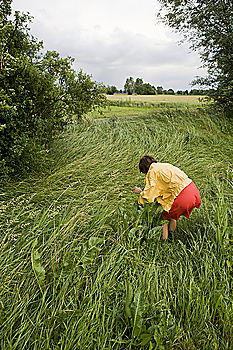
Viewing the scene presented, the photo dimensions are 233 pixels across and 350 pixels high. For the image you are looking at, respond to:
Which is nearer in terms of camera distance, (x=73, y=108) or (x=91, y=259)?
(x=91, y=259)

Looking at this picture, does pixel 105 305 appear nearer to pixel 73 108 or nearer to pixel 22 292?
pixel 22 292

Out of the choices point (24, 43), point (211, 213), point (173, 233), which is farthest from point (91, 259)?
point (24, 43)

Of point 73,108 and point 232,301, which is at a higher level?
point 73,108

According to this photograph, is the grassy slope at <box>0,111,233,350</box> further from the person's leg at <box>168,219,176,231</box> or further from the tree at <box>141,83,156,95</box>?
the tree at <box>141,83,156,95</box>

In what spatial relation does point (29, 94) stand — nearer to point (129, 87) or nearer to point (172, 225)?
point (172, 225)

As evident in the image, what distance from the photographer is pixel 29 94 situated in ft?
12.0

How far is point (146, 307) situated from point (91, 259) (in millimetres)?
514

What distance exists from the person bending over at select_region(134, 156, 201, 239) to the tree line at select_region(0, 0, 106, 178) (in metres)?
1.55

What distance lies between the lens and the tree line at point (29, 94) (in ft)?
10.6

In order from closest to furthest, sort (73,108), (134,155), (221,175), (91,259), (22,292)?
(22,292) → (91,259) → (73,108) → (221,175) → (134,155)

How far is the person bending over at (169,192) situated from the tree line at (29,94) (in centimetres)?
155

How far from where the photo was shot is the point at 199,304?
1.88 meters

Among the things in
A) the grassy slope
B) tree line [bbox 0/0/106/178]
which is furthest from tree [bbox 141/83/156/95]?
the grassy slope

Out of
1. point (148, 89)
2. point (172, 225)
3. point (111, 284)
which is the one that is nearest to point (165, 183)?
point (172, 225)
